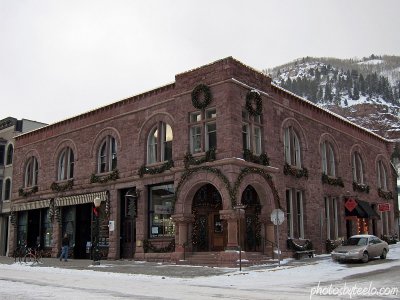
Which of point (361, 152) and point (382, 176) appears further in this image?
point (382, 176)

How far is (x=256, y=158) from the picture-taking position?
82.8 ft

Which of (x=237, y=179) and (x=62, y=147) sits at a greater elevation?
(x=62, y=147)

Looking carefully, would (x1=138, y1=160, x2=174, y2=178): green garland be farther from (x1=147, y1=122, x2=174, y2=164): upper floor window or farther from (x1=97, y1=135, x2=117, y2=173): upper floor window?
(x1=97, y1=135, x2=117, y2=173): upper floor window

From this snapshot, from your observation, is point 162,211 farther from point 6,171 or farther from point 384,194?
point 384,194

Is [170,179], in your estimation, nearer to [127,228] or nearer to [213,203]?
[213,203]

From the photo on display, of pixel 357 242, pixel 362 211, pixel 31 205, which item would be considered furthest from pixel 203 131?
pixel 31 205

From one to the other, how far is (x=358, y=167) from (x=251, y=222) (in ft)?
51.1

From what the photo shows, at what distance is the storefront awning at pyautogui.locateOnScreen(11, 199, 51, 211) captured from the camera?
34028mm

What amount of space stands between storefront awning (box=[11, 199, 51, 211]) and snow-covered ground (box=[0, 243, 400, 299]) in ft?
39.0

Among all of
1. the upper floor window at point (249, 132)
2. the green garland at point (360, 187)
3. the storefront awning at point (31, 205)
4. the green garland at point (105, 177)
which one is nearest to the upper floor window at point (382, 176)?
the green garland at point (360, 187)

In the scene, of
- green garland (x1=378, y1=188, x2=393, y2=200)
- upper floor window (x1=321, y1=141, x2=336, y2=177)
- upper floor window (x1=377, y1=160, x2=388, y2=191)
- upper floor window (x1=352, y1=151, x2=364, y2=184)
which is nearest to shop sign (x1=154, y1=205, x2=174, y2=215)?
upper floor window (x1=321, y1=141, x2=336, y2=177)

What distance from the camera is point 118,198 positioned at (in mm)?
29234

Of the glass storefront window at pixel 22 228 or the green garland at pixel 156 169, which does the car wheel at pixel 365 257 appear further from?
the glass storefront window at pixel 22 228

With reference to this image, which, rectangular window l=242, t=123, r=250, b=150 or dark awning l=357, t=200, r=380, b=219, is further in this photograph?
dark awning l=357, t=200, r=380, b=219
